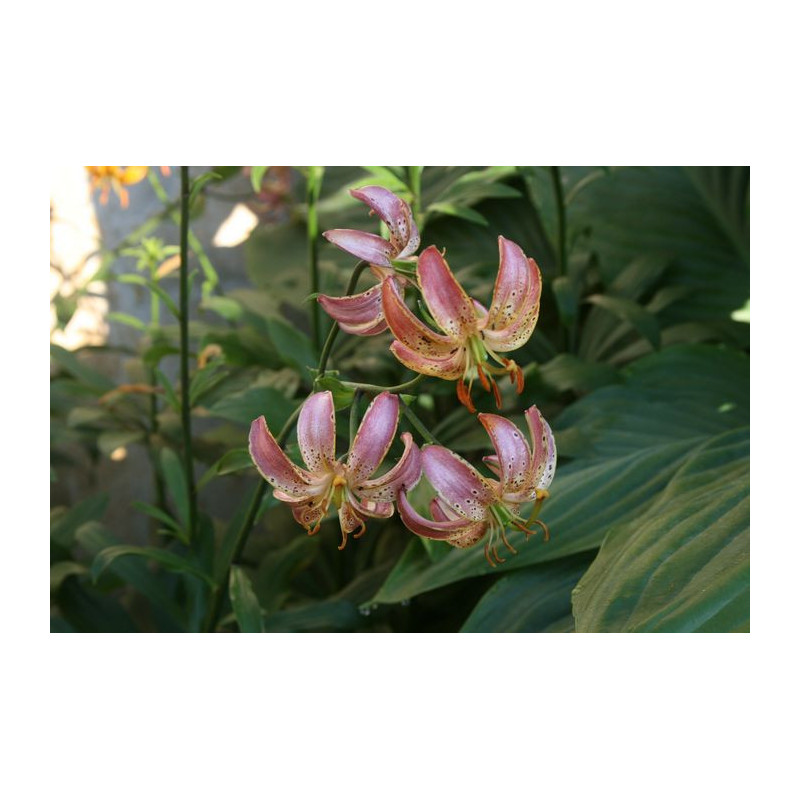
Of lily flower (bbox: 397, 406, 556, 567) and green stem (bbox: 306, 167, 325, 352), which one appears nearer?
lily flower (bbox: 397, 406, 556, 567)

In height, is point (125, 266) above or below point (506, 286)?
above

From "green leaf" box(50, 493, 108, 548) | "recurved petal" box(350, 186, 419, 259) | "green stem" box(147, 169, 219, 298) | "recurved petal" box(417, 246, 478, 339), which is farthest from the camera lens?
"green stem" box(147, 169, 219, 298)

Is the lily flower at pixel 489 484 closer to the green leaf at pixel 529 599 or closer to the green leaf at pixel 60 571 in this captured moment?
the green leaf at pixel 529 599

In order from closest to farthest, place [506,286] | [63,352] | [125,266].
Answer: [506,286]
[63,352]
[125,266]

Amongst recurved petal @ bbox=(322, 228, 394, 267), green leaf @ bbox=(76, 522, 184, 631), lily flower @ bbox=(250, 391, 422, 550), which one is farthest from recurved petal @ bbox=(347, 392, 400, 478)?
green leaf @ bbox=(76, 522, 184, 631)

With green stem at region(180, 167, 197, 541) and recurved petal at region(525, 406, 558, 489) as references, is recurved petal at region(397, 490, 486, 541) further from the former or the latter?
green stem at region(180, 167, 197, 541)

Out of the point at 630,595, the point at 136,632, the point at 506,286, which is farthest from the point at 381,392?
the point at 136,632

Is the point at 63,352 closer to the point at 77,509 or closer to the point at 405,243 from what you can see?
the point at 77,509

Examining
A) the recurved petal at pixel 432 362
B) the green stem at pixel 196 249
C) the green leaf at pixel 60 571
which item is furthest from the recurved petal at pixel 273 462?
the green stem at pixel 196 249
